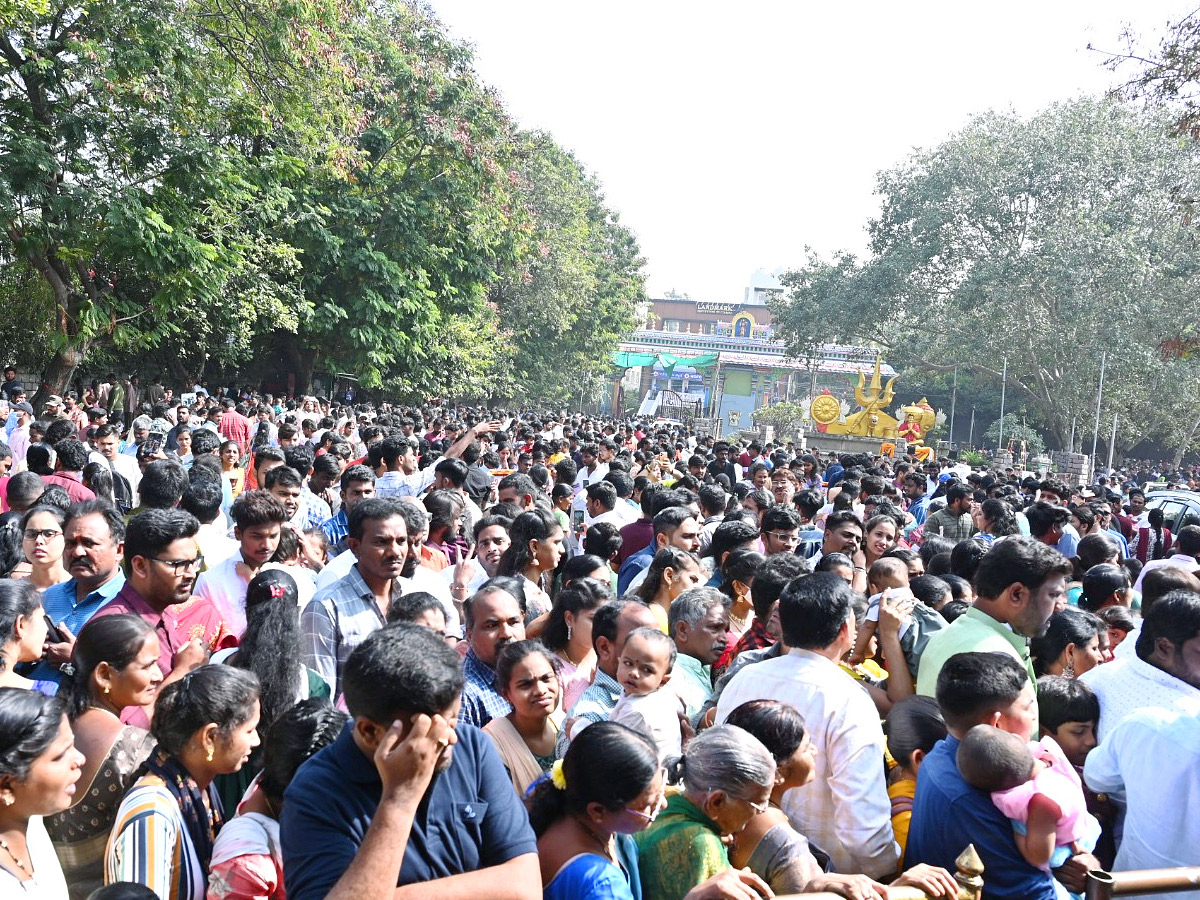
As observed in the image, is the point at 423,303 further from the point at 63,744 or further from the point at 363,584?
the point at 63,744

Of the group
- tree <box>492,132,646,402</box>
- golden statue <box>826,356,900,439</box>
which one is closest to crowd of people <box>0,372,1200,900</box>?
tree <box>492,132,646,402</box>

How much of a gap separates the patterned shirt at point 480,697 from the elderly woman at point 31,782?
131 cm

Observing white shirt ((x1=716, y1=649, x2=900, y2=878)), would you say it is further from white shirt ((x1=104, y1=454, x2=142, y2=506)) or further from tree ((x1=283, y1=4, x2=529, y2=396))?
tree ((x1=283, y1=4, x2=529, y2=396))

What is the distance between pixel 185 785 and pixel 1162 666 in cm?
296

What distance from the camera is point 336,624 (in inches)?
157

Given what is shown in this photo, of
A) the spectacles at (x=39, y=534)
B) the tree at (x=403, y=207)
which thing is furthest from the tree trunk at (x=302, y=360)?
the spectacles at (x=39, y=534)

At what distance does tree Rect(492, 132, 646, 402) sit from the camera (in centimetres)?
3331

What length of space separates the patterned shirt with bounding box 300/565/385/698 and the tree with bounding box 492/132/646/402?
81.9 ft

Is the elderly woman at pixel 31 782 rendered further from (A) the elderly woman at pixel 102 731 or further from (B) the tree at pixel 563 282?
(B) the tree at pixel 563 282

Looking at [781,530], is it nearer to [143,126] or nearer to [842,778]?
[842,778]

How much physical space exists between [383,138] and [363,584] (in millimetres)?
21356

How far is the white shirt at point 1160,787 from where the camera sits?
298 centimetres

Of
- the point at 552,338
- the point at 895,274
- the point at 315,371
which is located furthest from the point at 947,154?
the point at 315,371

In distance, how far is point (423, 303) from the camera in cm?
2559
